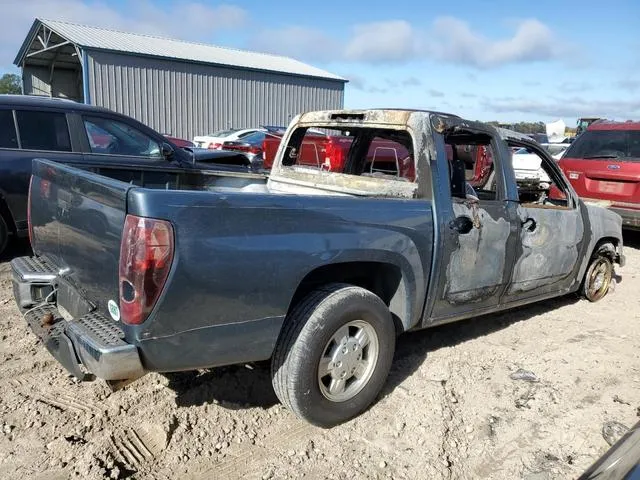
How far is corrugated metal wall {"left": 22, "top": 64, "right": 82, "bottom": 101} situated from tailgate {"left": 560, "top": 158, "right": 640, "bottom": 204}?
27263 mm

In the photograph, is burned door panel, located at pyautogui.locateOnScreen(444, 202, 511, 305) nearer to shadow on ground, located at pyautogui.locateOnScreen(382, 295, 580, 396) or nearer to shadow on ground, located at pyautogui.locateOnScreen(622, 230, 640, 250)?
shadow on ground, located at pyautogui.locateOnScreen(382, 295, 580, 396)

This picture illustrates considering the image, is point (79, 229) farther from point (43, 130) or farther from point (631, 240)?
point (631, 240)

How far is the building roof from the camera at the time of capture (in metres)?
21.8

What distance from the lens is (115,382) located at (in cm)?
257

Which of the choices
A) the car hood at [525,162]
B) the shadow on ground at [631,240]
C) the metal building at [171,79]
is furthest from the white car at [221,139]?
the shadow on ground at [631,240]

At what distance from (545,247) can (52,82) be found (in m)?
30.4

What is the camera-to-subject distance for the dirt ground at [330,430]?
2781 millimetres

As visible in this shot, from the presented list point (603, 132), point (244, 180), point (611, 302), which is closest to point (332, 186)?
point (244, 180)

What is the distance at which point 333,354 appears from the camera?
9.94ft

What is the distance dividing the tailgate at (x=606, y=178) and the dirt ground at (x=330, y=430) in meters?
4.41

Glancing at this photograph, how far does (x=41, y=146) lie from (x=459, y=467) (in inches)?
211

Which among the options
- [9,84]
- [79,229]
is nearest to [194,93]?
[79,229]

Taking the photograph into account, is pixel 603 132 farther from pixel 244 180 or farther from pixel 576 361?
pixel 244 180

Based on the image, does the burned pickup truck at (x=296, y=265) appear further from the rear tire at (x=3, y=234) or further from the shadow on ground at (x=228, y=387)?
the rear tire at (x=3, y=234)
